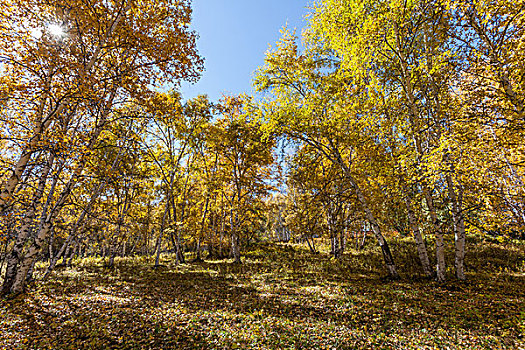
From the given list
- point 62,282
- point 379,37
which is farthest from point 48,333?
point 379,37

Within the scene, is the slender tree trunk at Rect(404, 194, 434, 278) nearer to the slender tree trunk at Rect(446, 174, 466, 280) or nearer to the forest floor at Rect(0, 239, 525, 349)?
the forest floor at Rect(0, 239, 525, 349)

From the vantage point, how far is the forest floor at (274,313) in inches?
211

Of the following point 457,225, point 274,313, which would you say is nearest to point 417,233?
point 457,225

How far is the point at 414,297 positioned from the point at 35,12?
14633 millimetres

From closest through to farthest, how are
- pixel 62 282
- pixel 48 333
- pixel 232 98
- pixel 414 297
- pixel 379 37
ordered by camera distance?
pixel 48 333 < pixel 414 297 < pixel 379 37 < pixel 62 282 < pixel 232 98

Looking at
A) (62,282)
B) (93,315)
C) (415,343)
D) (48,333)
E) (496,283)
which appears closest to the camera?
(415,343)

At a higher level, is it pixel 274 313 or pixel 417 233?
pixel 417 233

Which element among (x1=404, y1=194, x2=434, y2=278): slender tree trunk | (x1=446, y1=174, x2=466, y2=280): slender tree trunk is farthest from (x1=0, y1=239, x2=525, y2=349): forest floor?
(x1=446, y1=174, x2=466, y2=280): slender tree trunk

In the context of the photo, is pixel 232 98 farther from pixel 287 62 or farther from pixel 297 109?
pixel 297 109

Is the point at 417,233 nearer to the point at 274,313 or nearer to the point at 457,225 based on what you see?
the point at 457,225

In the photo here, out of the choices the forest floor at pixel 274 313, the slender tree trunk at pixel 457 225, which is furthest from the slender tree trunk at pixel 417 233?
the slender tree trunk at pixel 457 225

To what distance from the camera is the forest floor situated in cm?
536

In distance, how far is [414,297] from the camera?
7695 mm

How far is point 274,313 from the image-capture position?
7.20 metres
